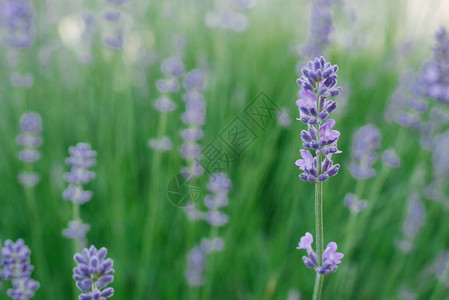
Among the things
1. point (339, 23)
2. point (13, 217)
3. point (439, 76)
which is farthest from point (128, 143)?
point (339, 23)

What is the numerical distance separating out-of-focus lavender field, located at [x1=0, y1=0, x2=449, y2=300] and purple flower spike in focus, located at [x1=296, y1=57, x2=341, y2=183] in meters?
0.71

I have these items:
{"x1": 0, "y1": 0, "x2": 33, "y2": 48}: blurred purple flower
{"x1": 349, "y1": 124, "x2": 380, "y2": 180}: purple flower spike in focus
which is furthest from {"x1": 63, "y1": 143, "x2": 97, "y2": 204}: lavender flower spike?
{"x1": 0, "y1": 0, "x2": 33, "y2": 48}: blurred purple flower

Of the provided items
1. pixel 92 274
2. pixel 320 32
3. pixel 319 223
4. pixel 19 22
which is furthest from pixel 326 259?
pixel 19 22

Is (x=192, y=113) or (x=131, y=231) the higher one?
(x=192, y=113)

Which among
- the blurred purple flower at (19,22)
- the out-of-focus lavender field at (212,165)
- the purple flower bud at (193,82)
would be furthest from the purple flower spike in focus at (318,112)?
the blurred purple flower at (19,22)

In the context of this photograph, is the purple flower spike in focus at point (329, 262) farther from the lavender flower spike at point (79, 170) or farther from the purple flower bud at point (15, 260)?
the lavender flower spike at point (79, 170)

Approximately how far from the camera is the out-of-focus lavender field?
214 cm

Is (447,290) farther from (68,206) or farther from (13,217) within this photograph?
(13,217)

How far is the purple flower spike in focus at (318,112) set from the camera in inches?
36.5

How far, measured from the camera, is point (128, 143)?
2902 millimetres

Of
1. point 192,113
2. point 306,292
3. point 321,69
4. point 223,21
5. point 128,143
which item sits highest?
point 321,69

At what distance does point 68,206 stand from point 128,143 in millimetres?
554

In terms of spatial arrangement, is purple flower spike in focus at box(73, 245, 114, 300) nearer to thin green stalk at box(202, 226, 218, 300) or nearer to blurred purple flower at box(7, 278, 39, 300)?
blurred purple flower at box(7, 278, 39, 300)

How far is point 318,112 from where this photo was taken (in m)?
0.93
